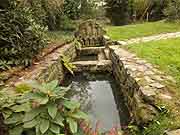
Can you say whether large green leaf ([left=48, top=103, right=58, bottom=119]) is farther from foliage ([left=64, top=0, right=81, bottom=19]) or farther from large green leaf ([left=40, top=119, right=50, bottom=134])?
foliage ([left=64, top=0, right=81, bottom=19])

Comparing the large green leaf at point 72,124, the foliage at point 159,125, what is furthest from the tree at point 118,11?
the large green leaf at point 72,124

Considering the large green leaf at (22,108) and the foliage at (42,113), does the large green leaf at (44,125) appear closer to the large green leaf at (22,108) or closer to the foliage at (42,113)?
the foliage at (42,113)

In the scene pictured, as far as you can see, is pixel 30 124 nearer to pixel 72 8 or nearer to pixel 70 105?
pixel 70 105

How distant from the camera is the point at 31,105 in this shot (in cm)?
275

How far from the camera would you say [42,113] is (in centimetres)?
264

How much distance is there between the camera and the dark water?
5285mm

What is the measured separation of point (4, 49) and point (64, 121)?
12.1ft

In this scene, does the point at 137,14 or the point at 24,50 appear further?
the point at 137,14

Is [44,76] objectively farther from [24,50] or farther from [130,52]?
[130,52]

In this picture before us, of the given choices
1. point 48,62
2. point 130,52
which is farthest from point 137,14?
point 48,62

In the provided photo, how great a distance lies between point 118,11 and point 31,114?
16.1 m

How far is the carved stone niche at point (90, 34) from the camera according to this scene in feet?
42.2

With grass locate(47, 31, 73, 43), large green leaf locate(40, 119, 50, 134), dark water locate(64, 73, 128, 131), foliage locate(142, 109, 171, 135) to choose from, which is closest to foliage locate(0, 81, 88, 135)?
large green leaf locate(40, 119, 50, 134)

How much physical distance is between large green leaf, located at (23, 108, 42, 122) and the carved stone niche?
33.3 ft
